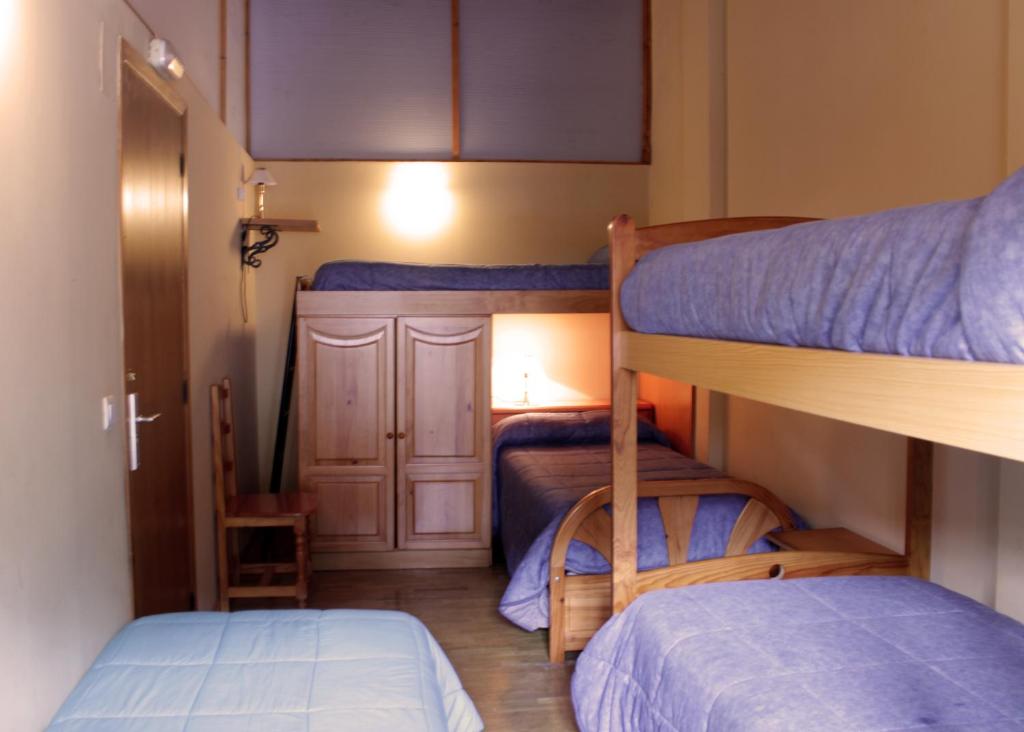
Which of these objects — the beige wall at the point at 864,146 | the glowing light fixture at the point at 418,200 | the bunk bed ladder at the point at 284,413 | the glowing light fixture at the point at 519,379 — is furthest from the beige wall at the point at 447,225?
the beige wall at the point at 864,146

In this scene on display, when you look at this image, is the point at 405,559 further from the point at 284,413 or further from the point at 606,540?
the point at 606,540

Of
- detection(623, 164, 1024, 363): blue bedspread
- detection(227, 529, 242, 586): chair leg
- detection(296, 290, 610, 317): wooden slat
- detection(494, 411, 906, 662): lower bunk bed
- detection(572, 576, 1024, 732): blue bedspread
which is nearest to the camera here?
detection(623, 164, 1024, 363): blue bedspread

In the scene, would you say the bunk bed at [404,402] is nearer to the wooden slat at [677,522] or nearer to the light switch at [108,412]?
the wooden slat at [677,522]

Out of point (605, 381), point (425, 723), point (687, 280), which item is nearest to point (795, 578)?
point (687, 280)

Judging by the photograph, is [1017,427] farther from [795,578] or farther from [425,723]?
[795,578]

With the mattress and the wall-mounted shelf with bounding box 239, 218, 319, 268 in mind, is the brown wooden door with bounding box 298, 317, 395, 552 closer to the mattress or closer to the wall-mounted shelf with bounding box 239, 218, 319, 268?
the wall-mounted shelf with bounding box 239, 218, 319, 268

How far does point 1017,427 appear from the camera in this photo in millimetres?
1078

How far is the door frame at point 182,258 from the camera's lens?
2.43 meters

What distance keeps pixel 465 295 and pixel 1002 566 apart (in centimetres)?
268

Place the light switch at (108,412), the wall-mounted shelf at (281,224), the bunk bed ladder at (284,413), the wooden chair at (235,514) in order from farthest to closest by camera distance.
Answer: the bunk bed ladder at (284,413), the wall-mounted shelf at (281,224), the wooden chair at (235,514), the light switch at (108,412)

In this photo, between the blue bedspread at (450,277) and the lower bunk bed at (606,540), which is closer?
the lower bunk bed at (606,540)

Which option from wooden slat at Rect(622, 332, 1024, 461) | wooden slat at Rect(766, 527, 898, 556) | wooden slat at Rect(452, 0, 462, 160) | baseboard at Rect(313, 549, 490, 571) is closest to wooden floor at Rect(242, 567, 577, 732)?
baseboard at Rect(313, 549, 490, 571)

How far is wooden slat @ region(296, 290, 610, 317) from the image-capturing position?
13.9ft

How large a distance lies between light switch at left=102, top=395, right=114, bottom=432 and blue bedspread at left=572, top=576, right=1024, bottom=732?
1437 mm
